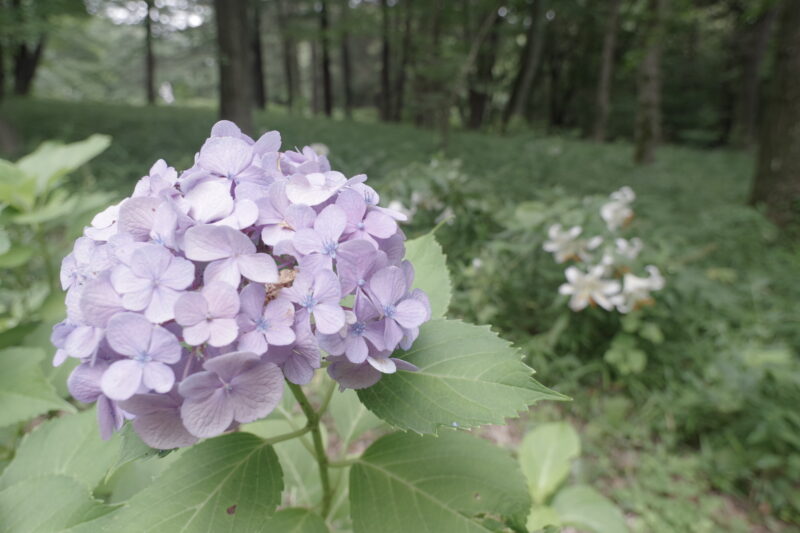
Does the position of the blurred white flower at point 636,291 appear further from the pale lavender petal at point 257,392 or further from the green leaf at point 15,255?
the green leaf at point 15,255

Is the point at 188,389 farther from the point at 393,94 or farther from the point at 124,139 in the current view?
the point at 393,94

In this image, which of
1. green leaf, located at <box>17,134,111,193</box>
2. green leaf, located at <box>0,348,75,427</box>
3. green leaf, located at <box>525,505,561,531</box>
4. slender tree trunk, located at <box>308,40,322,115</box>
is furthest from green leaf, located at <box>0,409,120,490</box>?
slender tree trunk, located at <box>308,40,322,115</box>

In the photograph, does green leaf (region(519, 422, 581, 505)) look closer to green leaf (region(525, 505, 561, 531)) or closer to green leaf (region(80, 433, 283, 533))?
green leaf (region(525, 505, 561, 531))

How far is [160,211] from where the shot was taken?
26.3 inches

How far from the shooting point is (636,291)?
275 centimetres

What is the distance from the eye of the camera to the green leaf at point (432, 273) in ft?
3.12

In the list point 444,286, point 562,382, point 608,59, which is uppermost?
point 608,59

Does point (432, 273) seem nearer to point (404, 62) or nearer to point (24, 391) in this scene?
point (24, 391)

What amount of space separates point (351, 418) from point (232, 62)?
286 inches

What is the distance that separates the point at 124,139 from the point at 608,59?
47.7 ft

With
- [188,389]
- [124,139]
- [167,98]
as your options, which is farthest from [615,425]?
[167,98]

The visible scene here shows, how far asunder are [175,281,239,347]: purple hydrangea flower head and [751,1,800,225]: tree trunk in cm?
615

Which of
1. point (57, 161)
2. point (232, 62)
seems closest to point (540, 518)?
point (57, 161)

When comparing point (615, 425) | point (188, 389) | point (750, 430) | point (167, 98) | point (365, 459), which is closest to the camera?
point (188, 389)
